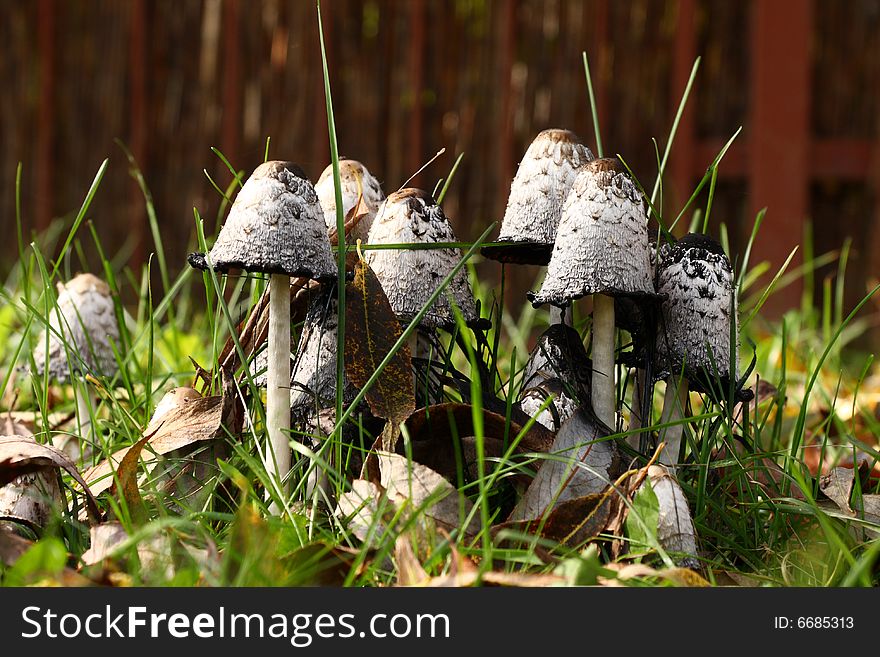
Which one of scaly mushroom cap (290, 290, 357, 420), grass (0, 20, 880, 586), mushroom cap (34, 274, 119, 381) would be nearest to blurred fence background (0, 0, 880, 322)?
mushroom cap (34, 274, 119, 381)

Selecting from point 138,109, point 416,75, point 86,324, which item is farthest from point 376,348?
point 138,109

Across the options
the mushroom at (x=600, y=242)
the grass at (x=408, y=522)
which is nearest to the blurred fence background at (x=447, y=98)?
the grass at (x=408, y=522)

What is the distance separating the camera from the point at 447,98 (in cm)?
468

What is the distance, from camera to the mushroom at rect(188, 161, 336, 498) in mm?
1551

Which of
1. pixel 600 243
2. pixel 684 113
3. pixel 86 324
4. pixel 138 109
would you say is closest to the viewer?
pixel 600 243

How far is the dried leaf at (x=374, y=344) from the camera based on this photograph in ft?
5.44

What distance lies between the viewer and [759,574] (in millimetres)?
1547

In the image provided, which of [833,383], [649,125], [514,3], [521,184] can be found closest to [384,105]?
[514,3]

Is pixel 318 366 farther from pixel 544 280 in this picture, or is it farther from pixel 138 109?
pixel 138 109

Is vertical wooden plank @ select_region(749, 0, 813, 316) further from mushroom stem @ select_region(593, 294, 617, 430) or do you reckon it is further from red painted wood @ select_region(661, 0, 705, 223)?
mushroom stem @ select_region(593, 294, 617, 430)

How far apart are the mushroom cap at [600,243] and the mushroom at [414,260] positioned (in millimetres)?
187

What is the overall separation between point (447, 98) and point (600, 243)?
3.23m

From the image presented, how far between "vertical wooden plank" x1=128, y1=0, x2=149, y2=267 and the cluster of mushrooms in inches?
123

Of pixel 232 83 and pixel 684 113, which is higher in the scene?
pixel 232 83
